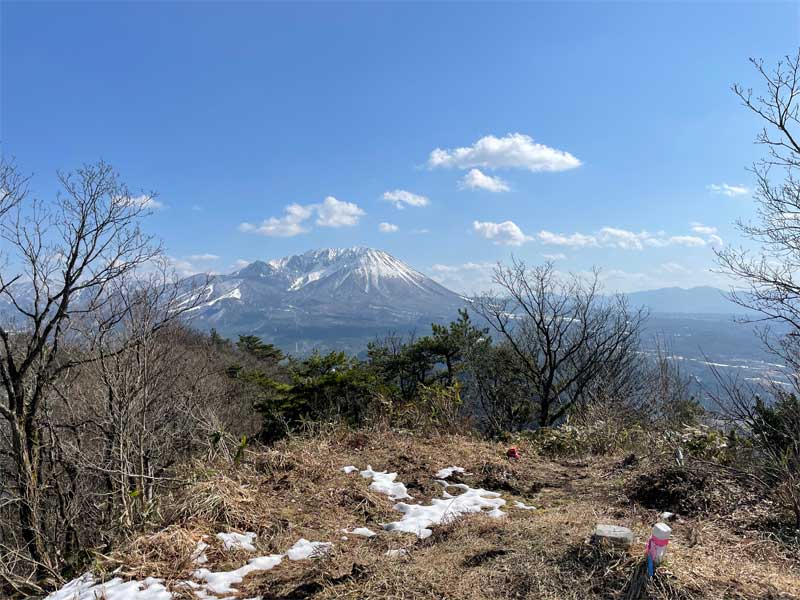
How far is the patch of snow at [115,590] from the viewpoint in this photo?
119 inches

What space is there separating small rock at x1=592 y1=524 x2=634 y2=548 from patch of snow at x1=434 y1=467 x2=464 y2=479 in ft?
9.08

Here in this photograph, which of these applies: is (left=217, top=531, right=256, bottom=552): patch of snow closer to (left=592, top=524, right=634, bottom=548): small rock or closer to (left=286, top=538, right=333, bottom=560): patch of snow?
(left=286, top=538, right=333, bottom=560): patch of snow

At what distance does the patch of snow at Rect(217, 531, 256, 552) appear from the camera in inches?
144

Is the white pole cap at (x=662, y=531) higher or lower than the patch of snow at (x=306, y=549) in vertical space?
higher

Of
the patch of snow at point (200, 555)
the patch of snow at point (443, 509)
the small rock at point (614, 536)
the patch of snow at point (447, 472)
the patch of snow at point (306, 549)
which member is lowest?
the patch of snow at point (447, 472)

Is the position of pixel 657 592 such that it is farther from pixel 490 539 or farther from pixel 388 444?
pixel 388 444

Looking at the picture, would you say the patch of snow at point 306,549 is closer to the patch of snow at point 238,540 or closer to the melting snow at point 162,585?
the melting snow at point 162,585

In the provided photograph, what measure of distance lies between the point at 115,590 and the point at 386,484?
2.66 meters

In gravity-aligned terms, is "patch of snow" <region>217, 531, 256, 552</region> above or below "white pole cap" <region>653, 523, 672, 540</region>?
below

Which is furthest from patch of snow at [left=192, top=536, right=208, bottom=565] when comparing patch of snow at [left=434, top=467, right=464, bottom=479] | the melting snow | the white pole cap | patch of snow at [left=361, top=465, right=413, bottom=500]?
the white pole cap

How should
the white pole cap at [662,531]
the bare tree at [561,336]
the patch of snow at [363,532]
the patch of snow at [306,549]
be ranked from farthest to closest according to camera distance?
the bare tree at [561,336]
the patch of snow at [363,532]
the patch of snow at [306,549]
the white pole cap at [662,531]

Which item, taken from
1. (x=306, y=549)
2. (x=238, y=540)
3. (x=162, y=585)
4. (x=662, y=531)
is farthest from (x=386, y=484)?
(x=662, y=531)

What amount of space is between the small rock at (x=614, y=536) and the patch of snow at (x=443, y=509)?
1531 mm

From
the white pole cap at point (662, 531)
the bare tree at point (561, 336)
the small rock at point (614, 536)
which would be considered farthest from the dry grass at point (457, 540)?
the bare tree at point (561, 336)
